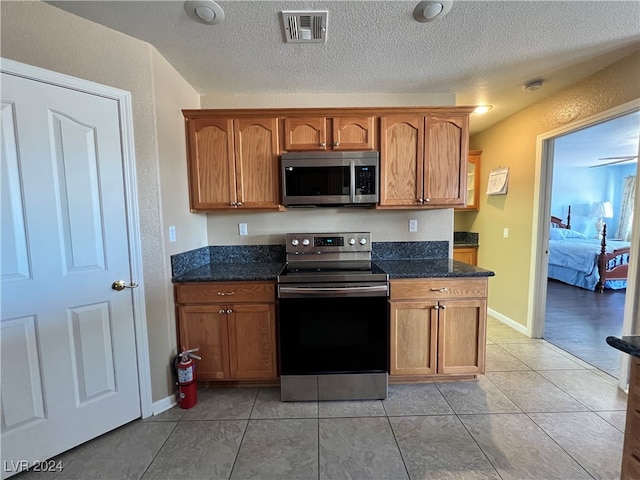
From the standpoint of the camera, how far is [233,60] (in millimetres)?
1907

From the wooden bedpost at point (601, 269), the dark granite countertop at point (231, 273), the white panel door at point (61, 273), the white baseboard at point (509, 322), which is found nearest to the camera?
the white panel door at point (61, 273)

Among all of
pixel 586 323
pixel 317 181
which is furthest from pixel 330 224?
pixel 586 323

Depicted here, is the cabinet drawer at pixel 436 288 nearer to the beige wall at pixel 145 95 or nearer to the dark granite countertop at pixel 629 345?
the dark granite countertop at pixel 629 345

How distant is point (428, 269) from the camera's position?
2109 millimetres

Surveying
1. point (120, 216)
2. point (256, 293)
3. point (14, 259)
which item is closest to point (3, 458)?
point (14, 259)

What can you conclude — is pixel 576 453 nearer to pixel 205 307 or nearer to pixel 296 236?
pixel 296 236

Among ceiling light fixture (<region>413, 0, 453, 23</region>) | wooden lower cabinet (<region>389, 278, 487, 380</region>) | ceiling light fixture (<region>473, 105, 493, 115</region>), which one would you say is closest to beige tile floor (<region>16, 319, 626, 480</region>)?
wooden lower cabinet (<region>389, 278, 487, 380</region>)

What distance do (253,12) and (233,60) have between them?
49cm

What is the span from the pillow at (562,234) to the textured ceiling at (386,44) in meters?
4.77

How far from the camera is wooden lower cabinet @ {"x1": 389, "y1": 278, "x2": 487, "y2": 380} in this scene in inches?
78.1

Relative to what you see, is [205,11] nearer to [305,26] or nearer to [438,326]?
[305,26]

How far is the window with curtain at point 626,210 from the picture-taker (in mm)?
5906

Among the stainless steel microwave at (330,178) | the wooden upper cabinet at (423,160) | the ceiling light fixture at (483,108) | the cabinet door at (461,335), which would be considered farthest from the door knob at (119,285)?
the ceiling light fixture at (483,108)

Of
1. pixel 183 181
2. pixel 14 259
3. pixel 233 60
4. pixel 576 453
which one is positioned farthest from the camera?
pixel 183 181
